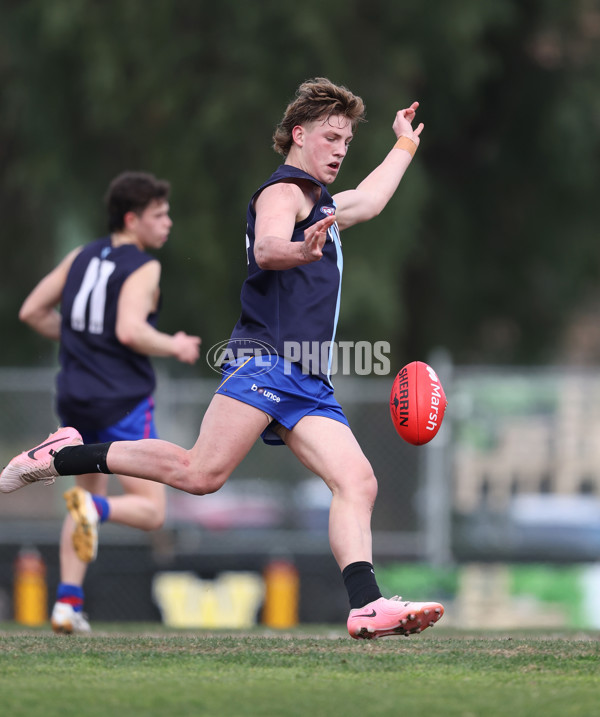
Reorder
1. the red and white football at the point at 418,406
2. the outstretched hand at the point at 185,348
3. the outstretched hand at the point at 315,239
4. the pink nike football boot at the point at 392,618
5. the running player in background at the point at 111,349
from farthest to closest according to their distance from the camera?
1. the running player in background at the point at 111,349
2. the outstretched hand at the point at 185,348
3. the red and white football at the point at 418,406
4. the pink nike football boot at the point at 392,618
5. the outstretched hand at the point at 315,239

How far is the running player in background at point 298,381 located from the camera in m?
4.79

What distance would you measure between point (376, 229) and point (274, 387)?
999cm

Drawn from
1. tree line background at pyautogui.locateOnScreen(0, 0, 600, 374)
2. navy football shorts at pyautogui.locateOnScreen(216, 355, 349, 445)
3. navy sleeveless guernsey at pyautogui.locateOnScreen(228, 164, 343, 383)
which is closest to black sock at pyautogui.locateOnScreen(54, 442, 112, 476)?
navy football shorts at pyautogui.locateOnScreen(216, 355, 349, 445)

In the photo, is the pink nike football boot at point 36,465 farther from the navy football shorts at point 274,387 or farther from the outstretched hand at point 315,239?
the outstretched hand at point 315,239

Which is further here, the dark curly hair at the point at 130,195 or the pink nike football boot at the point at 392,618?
the dark curly hair at the point at 130,195

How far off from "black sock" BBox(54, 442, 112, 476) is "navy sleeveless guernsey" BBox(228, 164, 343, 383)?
72cm

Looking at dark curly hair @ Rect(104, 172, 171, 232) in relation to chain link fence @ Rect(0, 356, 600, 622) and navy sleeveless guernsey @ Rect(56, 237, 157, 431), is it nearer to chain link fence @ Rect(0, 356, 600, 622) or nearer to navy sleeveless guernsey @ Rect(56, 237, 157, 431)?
navy sleeveless guernsey @ Rect(56, 237, 157, 431)

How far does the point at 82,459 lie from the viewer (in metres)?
5.13

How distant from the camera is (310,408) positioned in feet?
16.1

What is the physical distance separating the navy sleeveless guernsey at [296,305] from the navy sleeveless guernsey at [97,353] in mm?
1865

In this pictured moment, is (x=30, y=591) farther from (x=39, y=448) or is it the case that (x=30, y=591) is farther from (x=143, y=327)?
(x=39, y=448)

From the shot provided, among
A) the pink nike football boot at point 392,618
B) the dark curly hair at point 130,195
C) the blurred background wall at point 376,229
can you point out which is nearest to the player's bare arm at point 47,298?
the dark curly hair at point 130,195

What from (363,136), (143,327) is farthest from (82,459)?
(363,136)

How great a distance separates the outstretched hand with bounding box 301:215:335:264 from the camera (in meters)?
4.41
